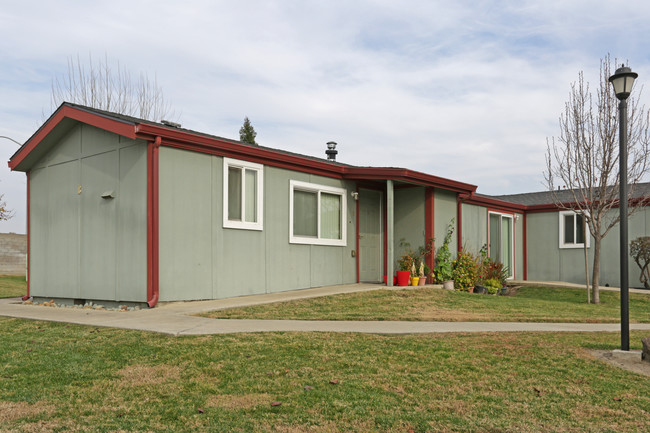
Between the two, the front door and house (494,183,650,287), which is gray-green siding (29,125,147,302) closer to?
the front door

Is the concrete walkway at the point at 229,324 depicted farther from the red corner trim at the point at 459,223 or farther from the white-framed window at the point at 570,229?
the white-framed window at the point at 570,229

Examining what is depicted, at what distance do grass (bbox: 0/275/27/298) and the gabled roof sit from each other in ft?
16.4

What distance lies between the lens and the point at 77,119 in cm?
1111

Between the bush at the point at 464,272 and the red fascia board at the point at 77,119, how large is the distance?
332 inches

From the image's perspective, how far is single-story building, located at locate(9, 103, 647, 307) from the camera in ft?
32.7

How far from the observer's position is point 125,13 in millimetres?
17078

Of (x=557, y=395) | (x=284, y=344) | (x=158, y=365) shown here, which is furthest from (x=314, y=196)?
(x=557, y=395)

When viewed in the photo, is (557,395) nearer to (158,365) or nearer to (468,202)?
(158,365)

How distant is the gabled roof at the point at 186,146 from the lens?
9.86 m

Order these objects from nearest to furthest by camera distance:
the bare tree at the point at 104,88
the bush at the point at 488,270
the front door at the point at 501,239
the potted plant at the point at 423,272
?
the potted plant at the point at 423,272, the bush at the point at 488,270, the front door at the point at 501,239, the bare tree at the point at 104,88

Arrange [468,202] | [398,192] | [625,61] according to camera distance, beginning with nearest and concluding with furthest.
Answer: [625,61] < [398,192] < [468,202]

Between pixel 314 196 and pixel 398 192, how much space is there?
2.75 meters

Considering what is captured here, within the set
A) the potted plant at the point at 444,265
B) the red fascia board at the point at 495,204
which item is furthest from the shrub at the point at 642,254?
the potted plant at the point at 444,265

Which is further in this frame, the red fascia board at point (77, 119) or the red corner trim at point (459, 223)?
the red corner trim at point (459, 223)
